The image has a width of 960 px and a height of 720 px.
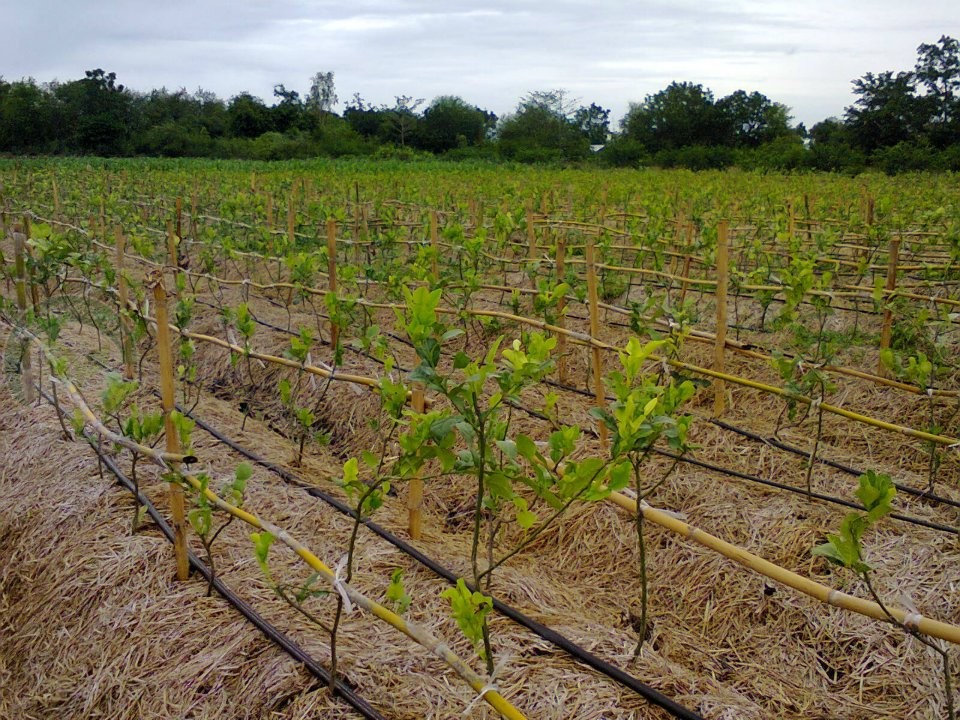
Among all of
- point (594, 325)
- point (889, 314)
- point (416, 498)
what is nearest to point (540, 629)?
point (416, 498)

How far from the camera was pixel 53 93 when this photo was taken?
1743 inches

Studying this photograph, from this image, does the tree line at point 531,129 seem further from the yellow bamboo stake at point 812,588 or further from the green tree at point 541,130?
the yellow bamboo stake at point 812,588

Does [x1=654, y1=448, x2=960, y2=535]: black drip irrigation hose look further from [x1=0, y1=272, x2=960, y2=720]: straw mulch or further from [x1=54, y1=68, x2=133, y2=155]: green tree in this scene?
[x1=54, y1=68, x2=133, y2=155]: green tree

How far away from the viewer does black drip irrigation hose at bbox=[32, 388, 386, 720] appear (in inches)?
87.2

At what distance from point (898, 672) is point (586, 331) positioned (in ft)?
11.6

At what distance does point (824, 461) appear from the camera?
12.6 ft

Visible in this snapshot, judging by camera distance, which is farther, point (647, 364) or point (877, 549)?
point (647, 364)

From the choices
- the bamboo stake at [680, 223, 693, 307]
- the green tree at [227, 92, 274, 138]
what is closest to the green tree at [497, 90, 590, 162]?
the green tree at [227, 92, 274, 138]

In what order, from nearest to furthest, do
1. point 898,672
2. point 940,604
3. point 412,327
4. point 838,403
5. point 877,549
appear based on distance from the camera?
point 412,327 < point 898,672 < point 940,604 < point 877,549 < point 838,403

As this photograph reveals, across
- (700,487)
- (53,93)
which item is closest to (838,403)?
(700,487)

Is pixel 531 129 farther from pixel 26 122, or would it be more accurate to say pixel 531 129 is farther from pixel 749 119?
pixel 26 122

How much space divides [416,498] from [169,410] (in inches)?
37.5

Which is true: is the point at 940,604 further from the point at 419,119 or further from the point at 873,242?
the point at 419,119

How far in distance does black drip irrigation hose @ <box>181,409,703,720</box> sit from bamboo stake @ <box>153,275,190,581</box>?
617mm
